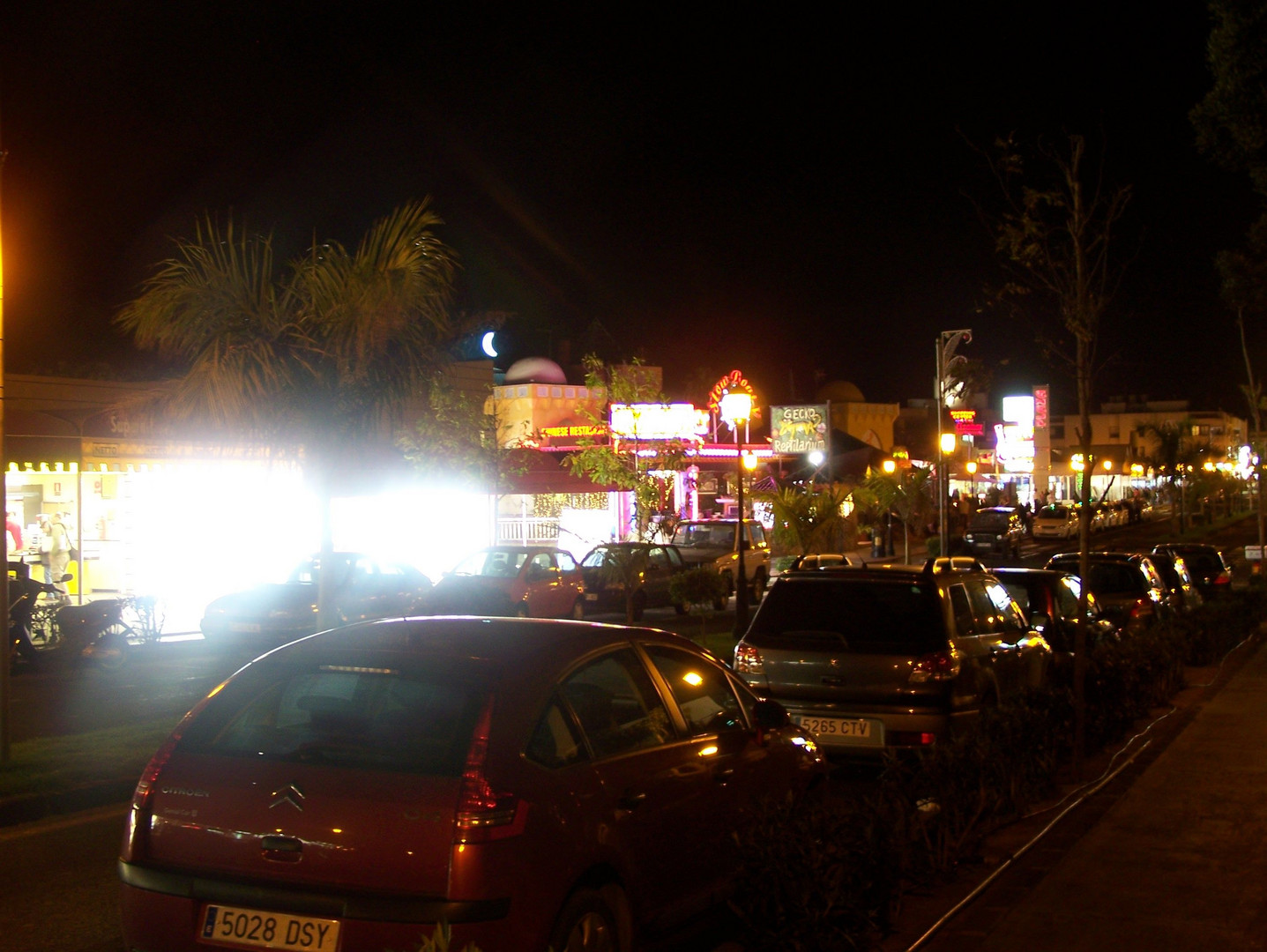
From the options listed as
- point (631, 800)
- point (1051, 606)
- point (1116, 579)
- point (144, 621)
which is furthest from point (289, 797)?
point (1116, 579)

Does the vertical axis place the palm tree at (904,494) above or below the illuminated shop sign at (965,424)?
below

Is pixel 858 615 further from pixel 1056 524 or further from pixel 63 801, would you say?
pixel 1056 524

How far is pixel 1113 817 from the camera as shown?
7.95 metres

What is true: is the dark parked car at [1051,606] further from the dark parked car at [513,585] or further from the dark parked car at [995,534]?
the dark parked car at [995,534]

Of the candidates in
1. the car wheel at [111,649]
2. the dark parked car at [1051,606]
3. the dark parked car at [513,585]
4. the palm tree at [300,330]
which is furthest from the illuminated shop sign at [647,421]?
the palm tree at [300,330]

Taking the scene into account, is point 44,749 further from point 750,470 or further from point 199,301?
point 750,470

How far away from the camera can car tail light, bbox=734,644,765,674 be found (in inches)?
350

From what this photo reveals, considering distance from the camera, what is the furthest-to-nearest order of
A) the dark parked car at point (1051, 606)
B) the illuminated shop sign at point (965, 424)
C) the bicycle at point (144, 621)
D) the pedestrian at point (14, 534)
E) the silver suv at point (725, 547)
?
the illuminated shop sign at point (965, 424) → the silver suv at point (725, 547) → the pedestrian at point (14, 534) → the bicycle at point (144, 621) → the dark parked car at point (1051, 606)

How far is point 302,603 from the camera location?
698 inches

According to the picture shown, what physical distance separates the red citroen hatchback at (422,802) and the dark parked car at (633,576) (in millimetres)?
14578

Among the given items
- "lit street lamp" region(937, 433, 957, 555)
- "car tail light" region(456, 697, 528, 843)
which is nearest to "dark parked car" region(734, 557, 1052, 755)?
"car tail light" region(456, 697, 528, 843)

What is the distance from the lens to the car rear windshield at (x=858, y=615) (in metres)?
8.80

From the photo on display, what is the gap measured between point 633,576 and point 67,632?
8466 millimetres

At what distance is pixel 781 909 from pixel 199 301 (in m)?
7.61
